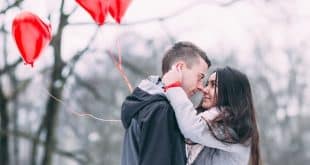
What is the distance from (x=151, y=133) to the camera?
3.78 m

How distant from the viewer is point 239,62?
25.4 metres

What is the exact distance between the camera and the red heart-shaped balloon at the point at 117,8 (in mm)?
4996

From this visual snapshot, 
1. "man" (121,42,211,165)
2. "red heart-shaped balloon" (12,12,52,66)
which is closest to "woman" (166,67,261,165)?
"man" (121,42,211,165)

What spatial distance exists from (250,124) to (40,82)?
32.2 ft

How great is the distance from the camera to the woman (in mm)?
4035

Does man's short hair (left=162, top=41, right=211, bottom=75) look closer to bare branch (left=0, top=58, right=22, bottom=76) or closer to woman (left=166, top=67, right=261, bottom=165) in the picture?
woman (left=166, top=67, right=261, bottom=165)

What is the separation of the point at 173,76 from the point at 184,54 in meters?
0.16

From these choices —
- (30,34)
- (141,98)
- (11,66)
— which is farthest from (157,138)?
(11,66)

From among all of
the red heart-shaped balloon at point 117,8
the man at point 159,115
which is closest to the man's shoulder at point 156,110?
the man at point 159,115

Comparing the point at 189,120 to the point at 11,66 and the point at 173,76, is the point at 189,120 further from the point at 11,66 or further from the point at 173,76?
the point at 11,66

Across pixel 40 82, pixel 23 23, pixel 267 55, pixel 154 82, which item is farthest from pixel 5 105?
pixel 267 55

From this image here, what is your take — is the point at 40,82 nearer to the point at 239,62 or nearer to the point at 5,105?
the point at 5,105

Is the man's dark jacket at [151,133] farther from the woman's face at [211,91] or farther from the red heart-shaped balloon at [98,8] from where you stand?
the red heart-shaped balloon at [98,8]

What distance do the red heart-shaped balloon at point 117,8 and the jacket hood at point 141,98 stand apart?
1106 mm
